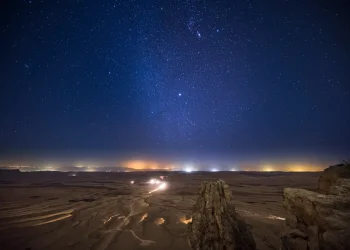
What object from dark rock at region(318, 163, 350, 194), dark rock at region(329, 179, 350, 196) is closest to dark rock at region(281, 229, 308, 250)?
dark rock at region(329, 179, 350, 196)

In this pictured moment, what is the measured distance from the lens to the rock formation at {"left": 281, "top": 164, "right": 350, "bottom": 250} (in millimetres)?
4070

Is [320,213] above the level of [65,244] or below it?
above

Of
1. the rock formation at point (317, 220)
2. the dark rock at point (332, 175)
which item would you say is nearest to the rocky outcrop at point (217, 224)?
the rock formation at point (317, 220)

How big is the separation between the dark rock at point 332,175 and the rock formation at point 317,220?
4.95ft

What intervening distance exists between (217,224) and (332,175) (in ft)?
15.8

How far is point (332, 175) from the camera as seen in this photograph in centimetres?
743

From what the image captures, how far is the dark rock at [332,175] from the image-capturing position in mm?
7027

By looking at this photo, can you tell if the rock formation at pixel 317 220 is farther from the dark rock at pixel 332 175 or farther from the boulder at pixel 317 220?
the dark rock at pixel 332 175

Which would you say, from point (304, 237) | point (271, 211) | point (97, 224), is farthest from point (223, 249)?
point (271, 211)

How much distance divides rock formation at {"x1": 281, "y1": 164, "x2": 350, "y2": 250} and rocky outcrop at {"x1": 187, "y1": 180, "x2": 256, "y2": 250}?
226 cm

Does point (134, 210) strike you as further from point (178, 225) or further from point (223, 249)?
point (223, 249)

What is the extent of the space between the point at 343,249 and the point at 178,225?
9.63m

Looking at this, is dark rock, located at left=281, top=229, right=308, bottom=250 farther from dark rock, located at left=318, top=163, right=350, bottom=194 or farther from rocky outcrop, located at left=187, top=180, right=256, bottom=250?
dark rock, located at left=318, top=163, right=350, bottom=194

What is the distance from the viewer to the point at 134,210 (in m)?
16.2
